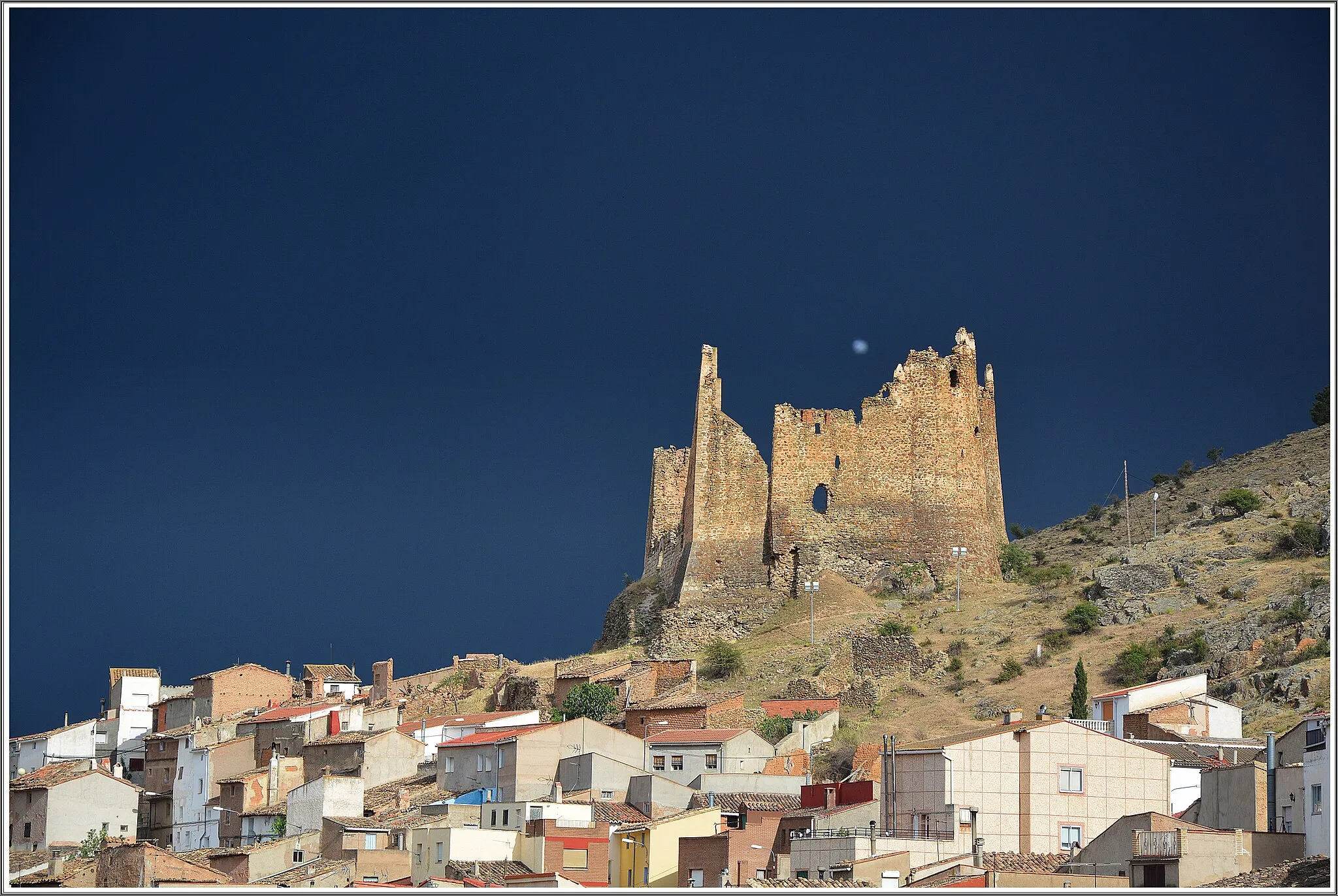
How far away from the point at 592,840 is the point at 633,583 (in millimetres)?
34769

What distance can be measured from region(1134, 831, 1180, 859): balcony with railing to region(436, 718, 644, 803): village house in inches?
648

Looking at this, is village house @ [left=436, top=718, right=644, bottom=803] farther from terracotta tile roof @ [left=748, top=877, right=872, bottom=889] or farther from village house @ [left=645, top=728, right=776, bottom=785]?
terracotta tile roof @ [left=748, top=877, right=872, bottom=889]

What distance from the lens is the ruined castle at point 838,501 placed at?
62625mm

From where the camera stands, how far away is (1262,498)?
67.2 m

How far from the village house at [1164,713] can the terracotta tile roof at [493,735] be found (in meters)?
12.7

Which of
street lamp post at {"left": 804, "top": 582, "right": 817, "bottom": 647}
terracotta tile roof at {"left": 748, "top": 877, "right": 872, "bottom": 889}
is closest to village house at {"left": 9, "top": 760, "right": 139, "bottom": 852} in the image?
street lamp post at {"left": 804, "top": 582, "right": 817, "bottom": 647}

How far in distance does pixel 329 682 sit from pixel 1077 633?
26.1 m

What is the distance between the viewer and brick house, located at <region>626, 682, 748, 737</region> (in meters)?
49.1

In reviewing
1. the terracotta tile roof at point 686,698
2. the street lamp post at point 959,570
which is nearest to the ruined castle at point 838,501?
the street lamp post at point 959,570

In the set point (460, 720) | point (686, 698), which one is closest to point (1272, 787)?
point (686, 698)

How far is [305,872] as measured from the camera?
1470 inches

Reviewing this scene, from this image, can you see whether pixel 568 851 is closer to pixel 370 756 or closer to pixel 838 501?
pixel 370 756

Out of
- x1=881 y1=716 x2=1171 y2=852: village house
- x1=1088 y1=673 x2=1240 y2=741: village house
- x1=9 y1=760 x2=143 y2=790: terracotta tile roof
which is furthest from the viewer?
x1=9 y1=760 x2=143 y2=790: terracotta tile roof

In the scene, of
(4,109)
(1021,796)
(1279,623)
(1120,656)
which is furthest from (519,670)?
(4,109)
